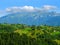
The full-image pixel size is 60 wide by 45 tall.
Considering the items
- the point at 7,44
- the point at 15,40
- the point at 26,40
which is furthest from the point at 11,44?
the point at 26,40

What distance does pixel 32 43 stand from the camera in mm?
187000

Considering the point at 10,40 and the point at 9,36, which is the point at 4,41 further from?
the point at 9,36

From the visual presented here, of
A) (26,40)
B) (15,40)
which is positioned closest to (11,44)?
(15,40)

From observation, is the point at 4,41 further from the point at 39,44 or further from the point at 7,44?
the point at 39,44

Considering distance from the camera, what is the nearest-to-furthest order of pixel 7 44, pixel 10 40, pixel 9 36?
pixel 7 44
pixel 10 40
pixel 9 36

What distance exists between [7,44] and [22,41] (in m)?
23.2

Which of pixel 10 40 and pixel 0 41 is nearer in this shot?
pixel 0 41

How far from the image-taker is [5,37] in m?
180

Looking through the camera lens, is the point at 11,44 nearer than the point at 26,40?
Yes

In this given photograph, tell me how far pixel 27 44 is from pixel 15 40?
10174 millimetres

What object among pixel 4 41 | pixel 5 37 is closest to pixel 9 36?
pixel 5 37

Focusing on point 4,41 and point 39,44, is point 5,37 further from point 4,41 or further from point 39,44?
point 39,44

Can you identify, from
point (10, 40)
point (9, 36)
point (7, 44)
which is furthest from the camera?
point (9, 36)

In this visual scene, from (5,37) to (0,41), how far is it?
18378 millimetres
